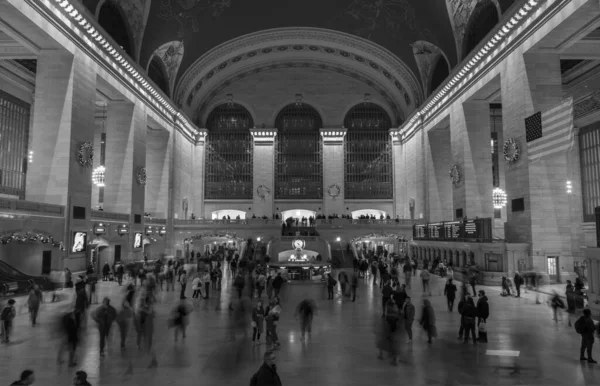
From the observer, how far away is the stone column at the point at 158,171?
31.3 m

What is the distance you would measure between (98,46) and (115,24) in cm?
308

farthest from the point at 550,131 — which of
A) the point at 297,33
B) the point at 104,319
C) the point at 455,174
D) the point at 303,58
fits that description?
the point at 303,58

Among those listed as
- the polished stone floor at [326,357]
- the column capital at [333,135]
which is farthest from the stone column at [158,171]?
the polished stone floor at [326,357]

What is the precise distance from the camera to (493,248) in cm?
1816

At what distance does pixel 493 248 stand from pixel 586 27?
30.4ft

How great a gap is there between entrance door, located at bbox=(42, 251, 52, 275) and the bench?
242 cm

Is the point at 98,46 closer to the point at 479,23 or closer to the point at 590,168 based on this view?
the point at 479,23

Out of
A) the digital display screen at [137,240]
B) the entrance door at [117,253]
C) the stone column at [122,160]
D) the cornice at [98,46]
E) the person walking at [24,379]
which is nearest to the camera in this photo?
the person walking at [24,379]

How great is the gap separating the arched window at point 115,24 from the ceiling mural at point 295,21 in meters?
1.80

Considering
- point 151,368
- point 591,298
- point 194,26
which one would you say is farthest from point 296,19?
point 151,368

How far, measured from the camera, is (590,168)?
27016mm

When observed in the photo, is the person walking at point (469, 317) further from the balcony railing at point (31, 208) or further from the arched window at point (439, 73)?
the arched window at point (439, 73)

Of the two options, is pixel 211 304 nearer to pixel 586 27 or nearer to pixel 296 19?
pixel 586 27

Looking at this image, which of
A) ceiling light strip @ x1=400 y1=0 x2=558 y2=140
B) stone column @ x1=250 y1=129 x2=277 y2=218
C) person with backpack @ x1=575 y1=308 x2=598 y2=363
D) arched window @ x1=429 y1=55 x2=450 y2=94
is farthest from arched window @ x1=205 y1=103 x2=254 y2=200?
person with backpack @ x1=575 y1=308 x2=598 y2=363
